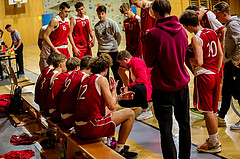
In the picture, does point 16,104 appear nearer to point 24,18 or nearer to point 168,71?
point 168,71

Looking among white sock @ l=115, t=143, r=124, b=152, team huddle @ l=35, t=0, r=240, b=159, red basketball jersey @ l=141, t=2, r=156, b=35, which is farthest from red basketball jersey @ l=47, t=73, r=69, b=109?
red basketball jersey @ l=141, t=2, r=156, b=35

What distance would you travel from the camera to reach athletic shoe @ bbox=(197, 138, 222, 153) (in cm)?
348

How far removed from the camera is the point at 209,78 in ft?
11.3

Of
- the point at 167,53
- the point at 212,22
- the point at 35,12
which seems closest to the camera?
the point at 167,53

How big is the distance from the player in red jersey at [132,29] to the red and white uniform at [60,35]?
1.10 m

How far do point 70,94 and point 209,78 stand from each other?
62.4 inches

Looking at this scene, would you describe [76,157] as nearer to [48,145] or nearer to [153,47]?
[48,145]

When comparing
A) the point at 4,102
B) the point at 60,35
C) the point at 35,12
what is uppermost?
the point at 35,12

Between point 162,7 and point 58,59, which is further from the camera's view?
point 58,59

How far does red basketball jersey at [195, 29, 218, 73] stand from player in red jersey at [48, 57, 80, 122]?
1597 mm

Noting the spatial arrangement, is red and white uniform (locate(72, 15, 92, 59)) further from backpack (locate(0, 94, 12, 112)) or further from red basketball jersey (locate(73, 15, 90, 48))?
backpack (locate(0, 94, 12, 112))

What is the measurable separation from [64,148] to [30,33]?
1684 cm

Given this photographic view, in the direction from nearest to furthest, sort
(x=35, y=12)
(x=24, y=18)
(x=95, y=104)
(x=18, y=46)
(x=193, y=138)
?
(x=95, y=104) < (x=193, y=138) < (x=18, y=46) < (x=24, y=18) < (x=35, y=12)

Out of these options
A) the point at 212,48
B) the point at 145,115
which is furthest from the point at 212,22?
the point at 145,115
